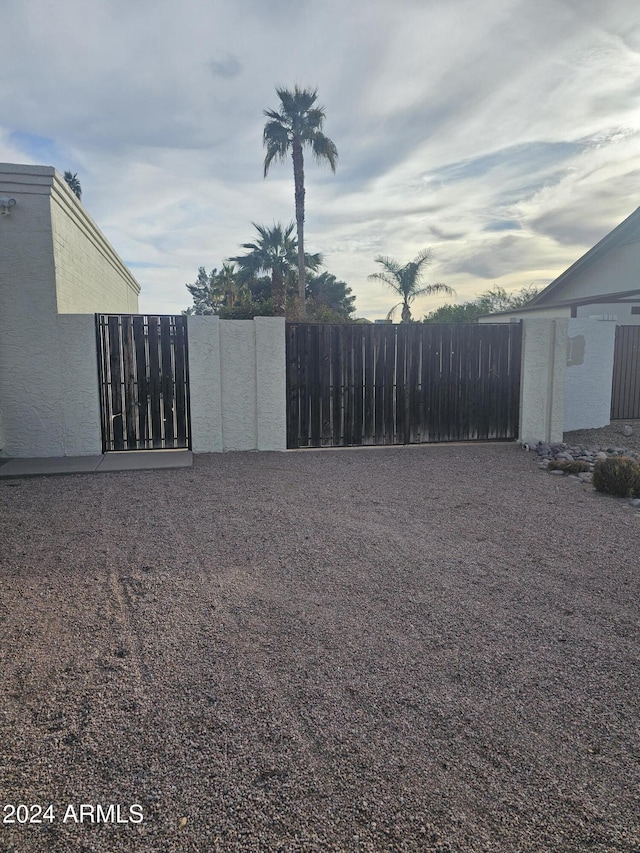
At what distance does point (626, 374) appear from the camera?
41.6 feet

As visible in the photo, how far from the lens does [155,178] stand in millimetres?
12883

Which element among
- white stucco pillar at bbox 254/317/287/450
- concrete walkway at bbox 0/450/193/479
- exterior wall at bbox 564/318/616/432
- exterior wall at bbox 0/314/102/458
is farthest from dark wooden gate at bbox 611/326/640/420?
exterior wall at bbox 0/314/102/458

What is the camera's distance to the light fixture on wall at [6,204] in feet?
26.6

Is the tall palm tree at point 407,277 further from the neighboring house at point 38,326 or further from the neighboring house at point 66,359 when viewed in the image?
the neighboring house at point 38,326

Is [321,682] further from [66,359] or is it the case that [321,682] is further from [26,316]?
[26,316]

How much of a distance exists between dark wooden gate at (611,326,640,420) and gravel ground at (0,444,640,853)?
7.91 metres

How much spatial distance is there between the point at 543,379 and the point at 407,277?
18.0m

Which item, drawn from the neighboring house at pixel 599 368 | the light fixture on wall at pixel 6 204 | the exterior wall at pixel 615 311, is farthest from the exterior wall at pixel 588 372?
the light fixture on wall at pixel 6 204

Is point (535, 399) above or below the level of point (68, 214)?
below

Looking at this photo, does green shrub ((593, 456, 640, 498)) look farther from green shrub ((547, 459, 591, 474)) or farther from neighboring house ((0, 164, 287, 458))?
neighboring house ((0, 164, 287, 458))

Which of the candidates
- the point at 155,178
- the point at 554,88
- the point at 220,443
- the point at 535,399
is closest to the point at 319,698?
the point at 220,443

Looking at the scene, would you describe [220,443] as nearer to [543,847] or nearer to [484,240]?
[543,847]

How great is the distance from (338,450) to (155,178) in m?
8.01

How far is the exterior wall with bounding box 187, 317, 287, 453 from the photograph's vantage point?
8984mm
